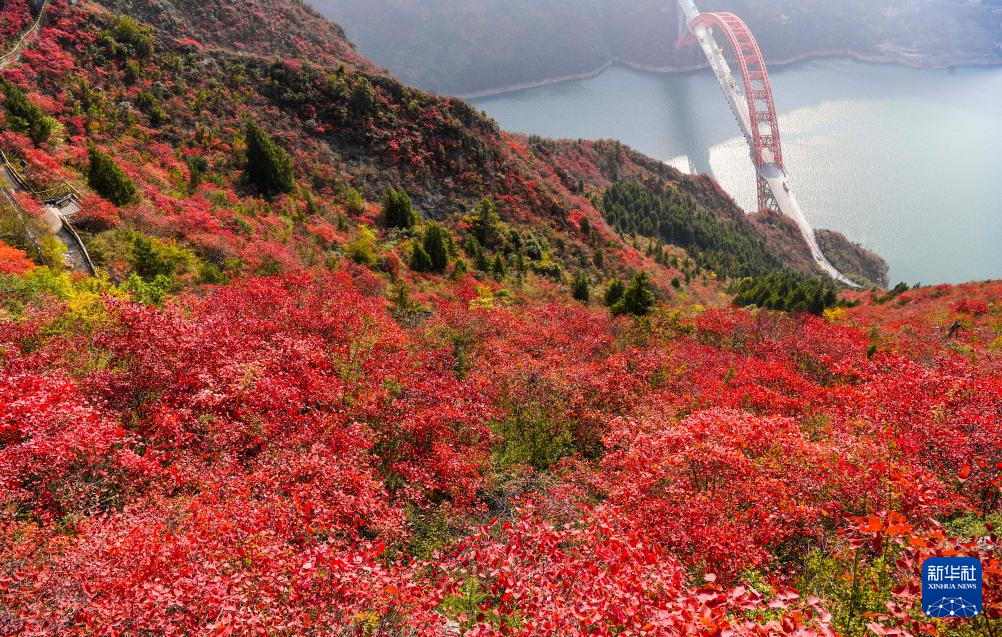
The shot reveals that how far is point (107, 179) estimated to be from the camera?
2400 cm

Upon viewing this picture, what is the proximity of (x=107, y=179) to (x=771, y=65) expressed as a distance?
475ft

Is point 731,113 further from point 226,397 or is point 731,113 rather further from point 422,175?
point 226,397

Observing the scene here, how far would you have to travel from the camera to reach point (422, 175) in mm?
42469

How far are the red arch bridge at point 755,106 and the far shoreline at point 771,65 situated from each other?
870 centimetres

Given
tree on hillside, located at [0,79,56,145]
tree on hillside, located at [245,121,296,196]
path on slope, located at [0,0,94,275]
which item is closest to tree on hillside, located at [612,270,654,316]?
tree on hillside, located at [245,121,296,196]

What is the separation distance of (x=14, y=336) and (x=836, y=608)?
1895cm

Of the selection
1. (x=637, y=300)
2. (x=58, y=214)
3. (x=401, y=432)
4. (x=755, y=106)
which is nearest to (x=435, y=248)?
(x=637, y=300)

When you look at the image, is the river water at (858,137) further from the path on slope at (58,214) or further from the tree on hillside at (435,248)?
the path on slope at (58,214)

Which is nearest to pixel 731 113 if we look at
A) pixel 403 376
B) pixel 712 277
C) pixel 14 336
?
pixel 712 277

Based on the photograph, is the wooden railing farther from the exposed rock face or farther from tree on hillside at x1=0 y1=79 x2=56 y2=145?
the exposed rock face

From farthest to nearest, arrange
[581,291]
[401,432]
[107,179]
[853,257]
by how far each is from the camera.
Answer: [853,257] → [581,291] → [107,179] → [401,432]

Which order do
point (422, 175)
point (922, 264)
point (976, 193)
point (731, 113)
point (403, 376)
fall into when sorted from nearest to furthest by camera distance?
1. point (403, 376)
2. point (422, 175)
3. point (922, 264)
4. point (976, 193)
5. point (731, 113)

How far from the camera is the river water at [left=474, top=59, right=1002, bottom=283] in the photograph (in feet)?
220

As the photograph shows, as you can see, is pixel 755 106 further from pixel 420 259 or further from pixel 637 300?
pixel 420 259
